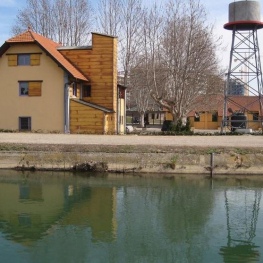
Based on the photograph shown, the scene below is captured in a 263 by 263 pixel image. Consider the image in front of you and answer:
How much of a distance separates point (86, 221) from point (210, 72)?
29.0 m

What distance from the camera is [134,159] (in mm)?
22297

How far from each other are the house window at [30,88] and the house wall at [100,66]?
4220 millimetres

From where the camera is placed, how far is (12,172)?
22.5m

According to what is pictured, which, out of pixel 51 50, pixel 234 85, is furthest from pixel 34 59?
pixel 234 85

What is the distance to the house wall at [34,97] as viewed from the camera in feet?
117

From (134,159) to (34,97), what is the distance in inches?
642

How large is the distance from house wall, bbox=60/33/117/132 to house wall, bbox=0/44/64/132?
3.50m

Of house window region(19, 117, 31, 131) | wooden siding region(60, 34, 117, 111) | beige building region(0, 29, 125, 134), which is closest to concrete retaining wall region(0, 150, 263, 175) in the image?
beige building region(0, 29, 125, 134)

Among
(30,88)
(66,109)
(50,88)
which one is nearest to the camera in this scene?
(66,109)

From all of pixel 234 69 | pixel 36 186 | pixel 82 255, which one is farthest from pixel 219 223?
pixel 234 69

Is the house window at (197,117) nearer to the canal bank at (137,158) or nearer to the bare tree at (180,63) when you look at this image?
the bare tree at (180,63)

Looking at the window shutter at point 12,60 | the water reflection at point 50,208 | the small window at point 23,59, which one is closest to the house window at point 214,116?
the small window at point 23,59

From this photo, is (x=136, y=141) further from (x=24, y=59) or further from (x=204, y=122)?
(x=204, y=122)

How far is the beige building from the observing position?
35281 millimetres
